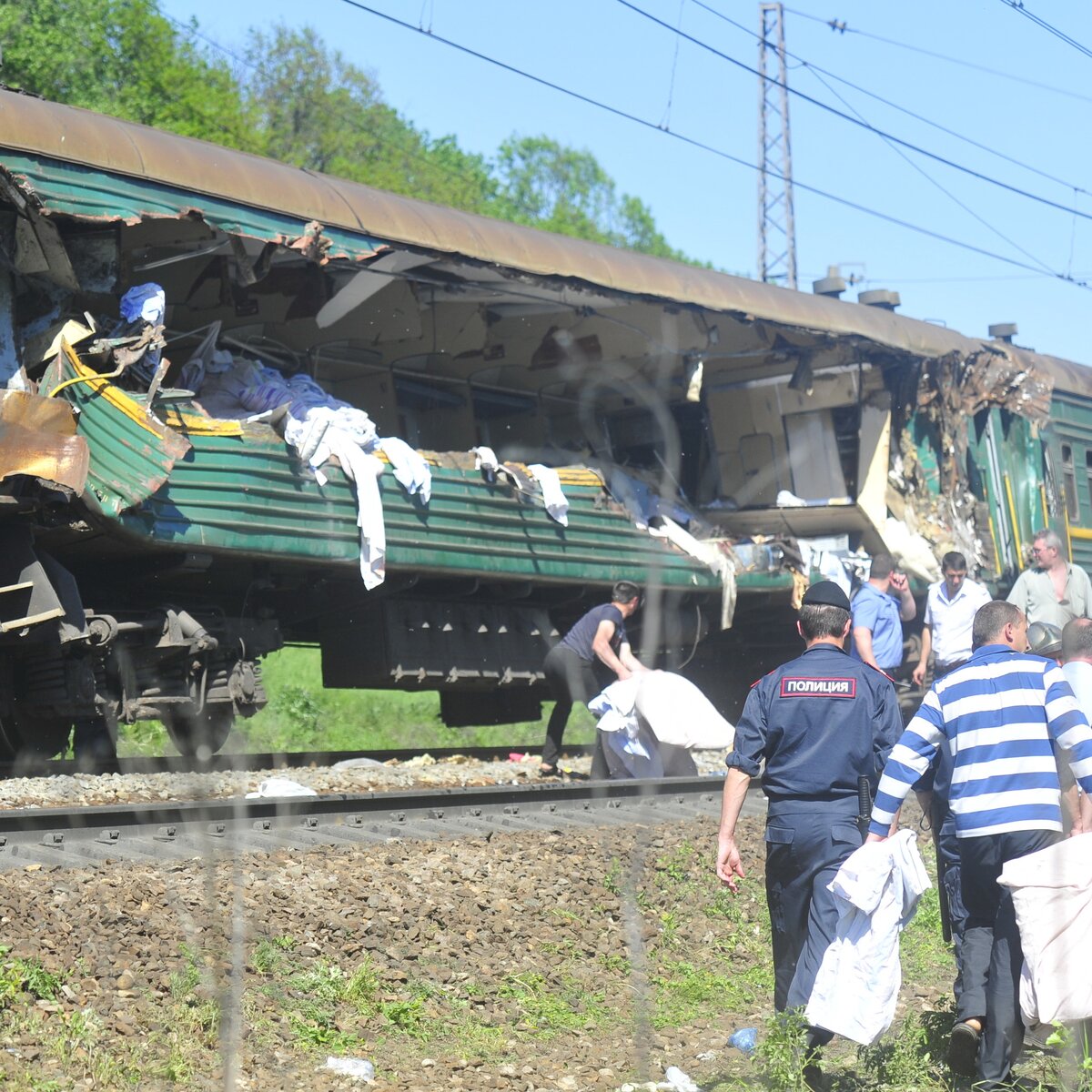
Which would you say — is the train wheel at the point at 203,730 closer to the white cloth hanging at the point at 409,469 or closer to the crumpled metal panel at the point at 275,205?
the white cloth hanging at the point at 409,469

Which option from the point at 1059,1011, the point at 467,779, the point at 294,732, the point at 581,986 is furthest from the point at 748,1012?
the point at 294,732

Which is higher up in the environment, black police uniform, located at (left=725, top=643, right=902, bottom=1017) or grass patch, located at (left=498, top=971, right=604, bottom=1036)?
black police uniform, located at (left=725, top=643, right=902, bottom=1017)

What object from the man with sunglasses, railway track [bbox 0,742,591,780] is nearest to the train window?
railway track [bbox 0,742,591,780]

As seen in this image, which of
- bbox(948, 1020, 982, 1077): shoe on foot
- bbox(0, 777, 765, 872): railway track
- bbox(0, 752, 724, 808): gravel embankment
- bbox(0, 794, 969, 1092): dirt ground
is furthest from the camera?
bbox(0, 752, 724, 808): gravel embankment

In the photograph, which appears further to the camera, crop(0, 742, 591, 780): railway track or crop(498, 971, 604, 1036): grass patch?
crop(0, 742, 591, 780): railway track

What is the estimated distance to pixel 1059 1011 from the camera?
4551 millimetres

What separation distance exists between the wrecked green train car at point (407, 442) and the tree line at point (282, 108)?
16.0 meters

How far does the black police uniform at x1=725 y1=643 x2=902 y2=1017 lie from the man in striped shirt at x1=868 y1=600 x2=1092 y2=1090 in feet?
0.48

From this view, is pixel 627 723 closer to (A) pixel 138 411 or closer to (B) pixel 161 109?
(A) pixel 138 411

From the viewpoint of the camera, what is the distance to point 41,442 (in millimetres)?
8477

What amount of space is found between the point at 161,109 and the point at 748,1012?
3783cm

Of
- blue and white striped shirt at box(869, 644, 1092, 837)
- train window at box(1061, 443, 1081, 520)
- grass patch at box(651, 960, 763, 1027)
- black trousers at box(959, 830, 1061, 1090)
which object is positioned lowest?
grass patch at box(651, 960, 763, 1027)

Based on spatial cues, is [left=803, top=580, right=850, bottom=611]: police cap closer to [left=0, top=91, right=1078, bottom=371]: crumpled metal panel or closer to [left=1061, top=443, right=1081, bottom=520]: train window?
[left=0, top=91, right=1078, bottom=371]: crumpled metal panel

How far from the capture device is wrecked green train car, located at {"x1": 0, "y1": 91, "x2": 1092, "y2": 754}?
29.8 ft
